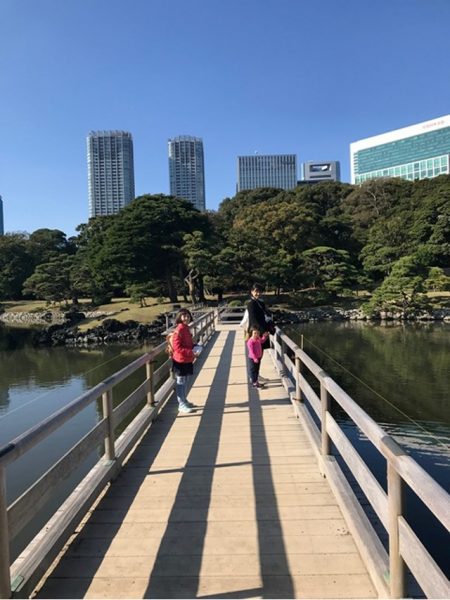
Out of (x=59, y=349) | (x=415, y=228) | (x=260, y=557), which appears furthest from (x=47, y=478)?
(x=415, y=228)

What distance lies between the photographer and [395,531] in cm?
190

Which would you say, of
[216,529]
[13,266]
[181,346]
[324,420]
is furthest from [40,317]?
[216,529]

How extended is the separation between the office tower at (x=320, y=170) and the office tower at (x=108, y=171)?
54606mm

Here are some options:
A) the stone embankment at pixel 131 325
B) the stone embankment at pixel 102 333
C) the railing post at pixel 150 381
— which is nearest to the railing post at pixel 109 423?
the railing post at pixel 150 381

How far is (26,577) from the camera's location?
85.3 inches

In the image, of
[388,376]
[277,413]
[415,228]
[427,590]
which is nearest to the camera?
[427,590]

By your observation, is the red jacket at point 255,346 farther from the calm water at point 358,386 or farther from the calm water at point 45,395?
the calm water at point 45,395

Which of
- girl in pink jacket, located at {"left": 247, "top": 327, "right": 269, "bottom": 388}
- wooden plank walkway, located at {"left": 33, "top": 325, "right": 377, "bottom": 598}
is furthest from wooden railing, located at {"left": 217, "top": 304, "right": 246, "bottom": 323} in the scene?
wooden plank walkway, located at {"left": 33, "top": 325, "right": 377, "bottom": 598}

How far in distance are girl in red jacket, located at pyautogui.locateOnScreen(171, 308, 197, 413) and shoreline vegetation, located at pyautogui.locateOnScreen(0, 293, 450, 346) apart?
78.0ft

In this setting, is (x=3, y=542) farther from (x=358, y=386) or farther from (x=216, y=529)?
(x=358, y=386)

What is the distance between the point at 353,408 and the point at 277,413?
10.3 feet

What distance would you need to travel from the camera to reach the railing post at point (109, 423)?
12.0ft

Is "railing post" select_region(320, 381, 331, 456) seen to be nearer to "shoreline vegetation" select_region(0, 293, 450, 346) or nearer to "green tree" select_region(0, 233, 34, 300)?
"shoreline vegetation" select_region(0, 293, 450, 346)

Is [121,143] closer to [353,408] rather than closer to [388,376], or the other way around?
[388,376]
